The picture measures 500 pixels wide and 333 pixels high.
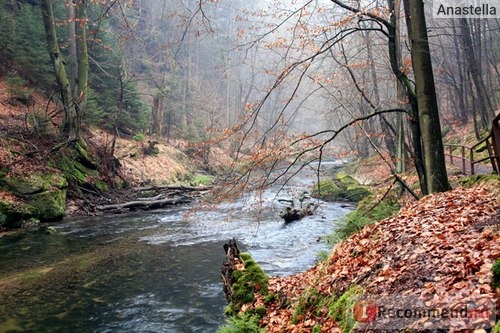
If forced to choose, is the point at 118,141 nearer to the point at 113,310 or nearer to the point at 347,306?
the point at 113,310

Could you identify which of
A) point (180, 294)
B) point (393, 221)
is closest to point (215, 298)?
point (180, 294)

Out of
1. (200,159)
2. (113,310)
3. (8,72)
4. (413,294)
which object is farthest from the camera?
(200,159)

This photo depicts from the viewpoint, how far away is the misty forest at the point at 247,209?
14.2 ft

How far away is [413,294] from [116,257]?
334 inches

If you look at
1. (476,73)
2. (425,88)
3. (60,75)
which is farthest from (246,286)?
(476,73)

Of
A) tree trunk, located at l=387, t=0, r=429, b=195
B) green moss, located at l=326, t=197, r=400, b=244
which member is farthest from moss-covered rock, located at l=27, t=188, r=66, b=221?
tree trunk, located at l=387, t=0, r=429, b=195

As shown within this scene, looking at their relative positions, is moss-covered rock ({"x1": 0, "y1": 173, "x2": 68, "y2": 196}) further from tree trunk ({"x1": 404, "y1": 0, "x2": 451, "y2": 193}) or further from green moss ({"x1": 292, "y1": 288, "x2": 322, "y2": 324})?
tree trunk ({"x1": 404, "y1": 0, "x2": 451, "y2": 193})

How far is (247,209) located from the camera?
37.8 feet

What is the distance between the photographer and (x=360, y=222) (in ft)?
32.2

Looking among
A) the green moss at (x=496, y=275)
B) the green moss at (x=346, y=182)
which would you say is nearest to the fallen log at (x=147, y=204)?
the green moss at (x=346, y=182)

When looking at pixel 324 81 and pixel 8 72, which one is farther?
pixel 8 72

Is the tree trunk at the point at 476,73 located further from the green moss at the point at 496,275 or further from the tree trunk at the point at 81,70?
the tree trunk at the point at 81,70

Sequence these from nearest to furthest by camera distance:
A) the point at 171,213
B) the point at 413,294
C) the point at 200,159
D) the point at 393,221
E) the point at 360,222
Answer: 1. the point at 413,294
2. the point at 393,221
3. the point at 360,222
4. the point at 171,213
5. the point at 200,159

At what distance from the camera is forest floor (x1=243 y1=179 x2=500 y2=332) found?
10.0 feet
